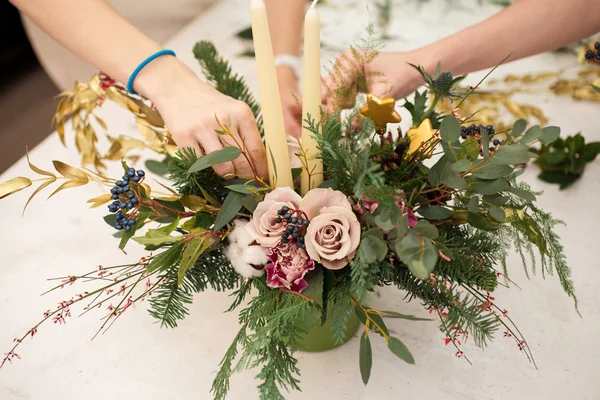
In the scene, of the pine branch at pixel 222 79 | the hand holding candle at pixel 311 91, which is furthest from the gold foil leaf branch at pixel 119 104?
the hand holding candle at pixel 311 91

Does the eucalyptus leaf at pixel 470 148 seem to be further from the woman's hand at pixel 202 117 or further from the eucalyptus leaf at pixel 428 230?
the woman's hand at pixel 202 117

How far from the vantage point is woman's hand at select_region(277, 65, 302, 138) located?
804mm

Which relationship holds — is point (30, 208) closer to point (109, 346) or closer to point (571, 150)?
point (109, 346)

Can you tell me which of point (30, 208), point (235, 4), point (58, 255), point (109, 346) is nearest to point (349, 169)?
point (109, 346)

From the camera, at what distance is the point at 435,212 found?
20.1 inches

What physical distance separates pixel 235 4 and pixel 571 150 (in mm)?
950

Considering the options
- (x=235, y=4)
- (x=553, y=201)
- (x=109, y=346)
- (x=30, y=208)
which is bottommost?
(x=553, y=201)

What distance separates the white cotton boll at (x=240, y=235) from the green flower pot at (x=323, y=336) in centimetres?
16

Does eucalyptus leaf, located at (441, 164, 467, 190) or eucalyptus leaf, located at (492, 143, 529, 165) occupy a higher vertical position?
eucalyptus leaf, located at (492, 143, 529, 165)

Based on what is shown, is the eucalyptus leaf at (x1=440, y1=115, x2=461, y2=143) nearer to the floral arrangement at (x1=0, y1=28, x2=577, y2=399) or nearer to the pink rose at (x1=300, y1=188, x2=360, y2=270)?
the floral arrangement at (x1=0, y1=28, x2=577, y2=399)

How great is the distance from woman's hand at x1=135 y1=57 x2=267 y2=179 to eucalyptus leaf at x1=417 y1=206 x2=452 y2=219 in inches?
7.3

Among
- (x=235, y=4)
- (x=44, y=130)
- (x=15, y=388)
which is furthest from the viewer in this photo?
(x=44, y=130)

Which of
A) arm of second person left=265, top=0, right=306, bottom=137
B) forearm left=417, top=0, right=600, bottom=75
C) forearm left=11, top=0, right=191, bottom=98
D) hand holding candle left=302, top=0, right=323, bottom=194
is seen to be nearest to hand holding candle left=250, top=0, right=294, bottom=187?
hand holding candle left=302, top=0, right=323, bottom=194

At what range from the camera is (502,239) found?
0.55 m
